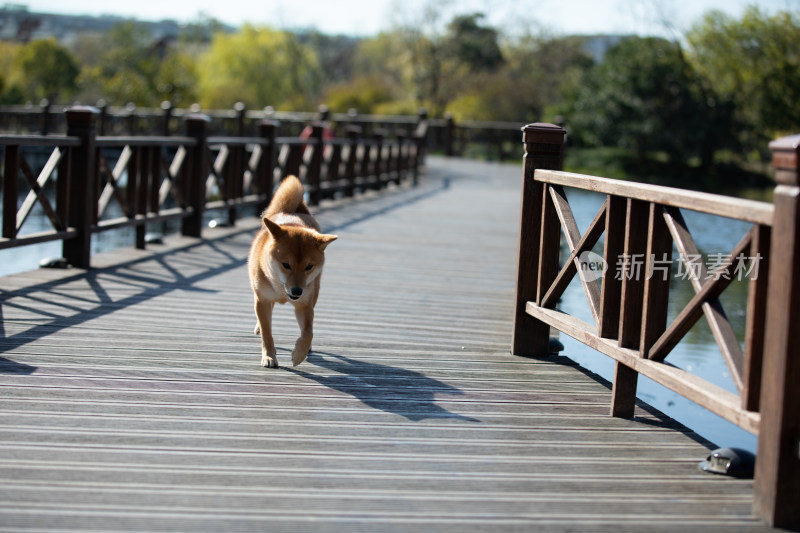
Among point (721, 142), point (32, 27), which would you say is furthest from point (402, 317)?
point (32, 27)

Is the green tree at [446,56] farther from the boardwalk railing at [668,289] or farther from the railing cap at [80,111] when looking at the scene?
the boardwalk railing at [668,289]

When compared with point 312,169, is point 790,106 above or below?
above

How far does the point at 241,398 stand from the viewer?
12.1 feet

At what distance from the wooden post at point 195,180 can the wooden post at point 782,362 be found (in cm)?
715

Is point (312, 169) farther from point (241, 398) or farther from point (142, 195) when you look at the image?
point (241, 398)

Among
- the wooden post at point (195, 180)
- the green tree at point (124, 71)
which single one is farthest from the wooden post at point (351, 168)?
the green tree at point (124, 71)

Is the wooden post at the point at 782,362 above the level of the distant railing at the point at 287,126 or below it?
below

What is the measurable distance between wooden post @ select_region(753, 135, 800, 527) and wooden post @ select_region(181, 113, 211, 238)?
23.5 feet

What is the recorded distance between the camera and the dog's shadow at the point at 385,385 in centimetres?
367

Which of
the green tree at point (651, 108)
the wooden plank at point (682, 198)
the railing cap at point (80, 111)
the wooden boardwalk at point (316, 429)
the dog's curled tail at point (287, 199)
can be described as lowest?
the wooden boardwalk at point (316, 429)

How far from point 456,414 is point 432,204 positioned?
37.2 ft

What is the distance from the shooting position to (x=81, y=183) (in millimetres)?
6703

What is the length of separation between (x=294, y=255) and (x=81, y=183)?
11.1 feet

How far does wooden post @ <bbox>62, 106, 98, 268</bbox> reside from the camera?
667cm
